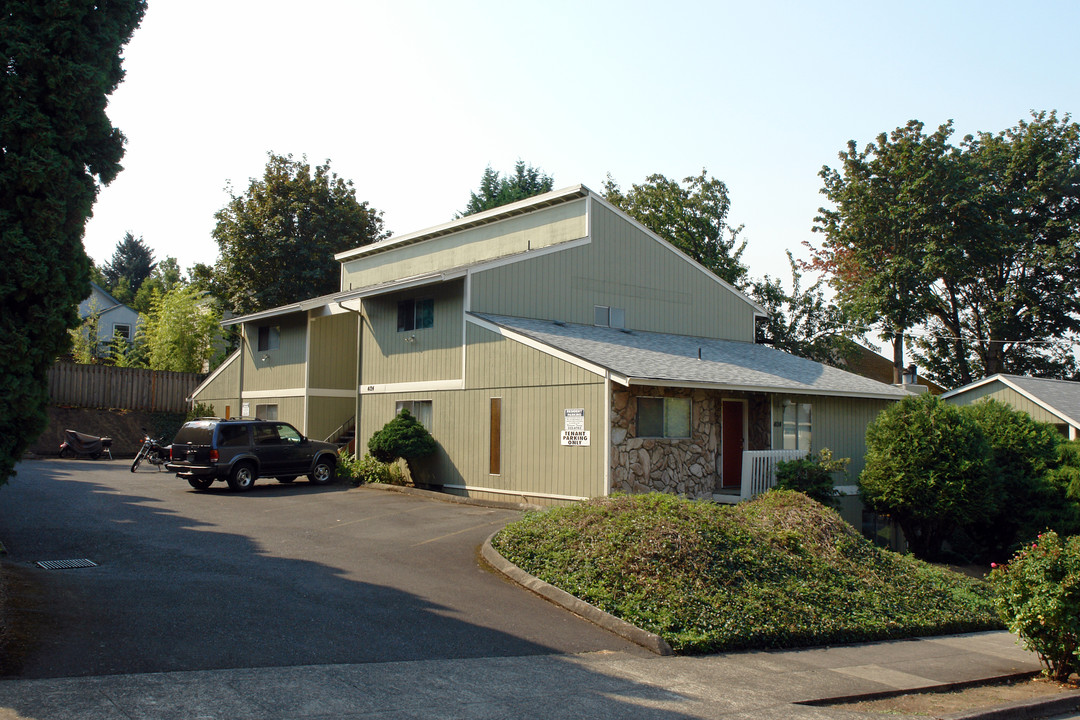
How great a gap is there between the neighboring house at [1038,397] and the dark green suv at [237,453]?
20.0 metres

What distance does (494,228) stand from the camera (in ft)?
87.7

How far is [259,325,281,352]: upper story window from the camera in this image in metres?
28.8

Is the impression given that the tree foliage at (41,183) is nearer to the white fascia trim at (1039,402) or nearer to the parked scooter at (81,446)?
the parked scooter at (81,446)

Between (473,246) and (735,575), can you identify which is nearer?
(735,575)

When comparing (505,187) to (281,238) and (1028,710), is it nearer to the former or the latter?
(281,238)

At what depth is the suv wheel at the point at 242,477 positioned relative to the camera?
67.2 ft

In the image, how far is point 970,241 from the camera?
3962cm

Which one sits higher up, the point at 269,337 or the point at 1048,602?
the point at 269,337

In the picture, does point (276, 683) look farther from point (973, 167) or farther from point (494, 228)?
point (973, 167)

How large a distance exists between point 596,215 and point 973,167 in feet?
81.0

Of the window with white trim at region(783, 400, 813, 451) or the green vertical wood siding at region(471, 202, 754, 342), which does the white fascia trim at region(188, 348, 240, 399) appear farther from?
the window with white trim at region(783, 400, 813, 451)

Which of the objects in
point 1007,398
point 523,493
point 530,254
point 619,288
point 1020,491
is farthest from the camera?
point 1007,398

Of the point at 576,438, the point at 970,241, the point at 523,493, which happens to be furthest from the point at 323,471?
the point at 970,241

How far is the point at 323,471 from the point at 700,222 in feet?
78.4
